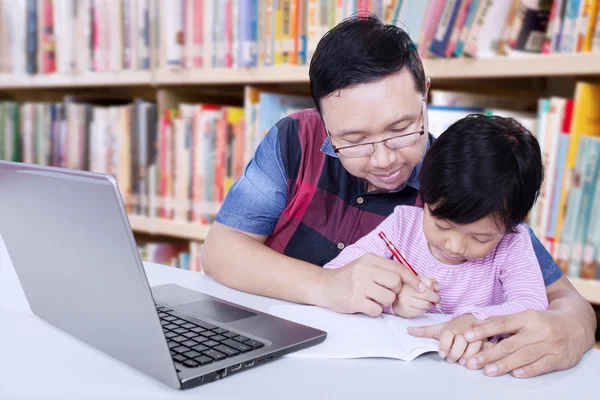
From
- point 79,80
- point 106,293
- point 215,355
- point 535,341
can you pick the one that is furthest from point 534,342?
point 79,80

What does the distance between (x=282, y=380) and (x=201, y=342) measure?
109 millimetres

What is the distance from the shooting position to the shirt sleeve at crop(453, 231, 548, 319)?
0.78 meters

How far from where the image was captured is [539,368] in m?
0.65

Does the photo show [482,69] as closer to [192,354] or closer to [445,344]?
[445,344]

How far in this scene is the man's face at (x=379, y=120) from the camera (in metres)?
0.94

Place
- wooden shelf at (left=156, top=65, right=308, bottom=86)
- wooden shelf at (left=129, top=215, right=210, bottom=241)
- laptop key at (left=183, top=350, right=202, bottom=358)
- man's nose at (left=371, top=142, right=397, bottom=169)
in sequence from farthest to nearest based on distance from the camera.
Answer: wooden shelf at (left=129, top=215, right=210, bottom=241) → wooden shelf at (left=156, top=65, right=308, bottom=86) → man's nose at (left=371, top=142, right=397, bottom=169) → laptop key at (left=183, top=350, right=202, bottom=358)

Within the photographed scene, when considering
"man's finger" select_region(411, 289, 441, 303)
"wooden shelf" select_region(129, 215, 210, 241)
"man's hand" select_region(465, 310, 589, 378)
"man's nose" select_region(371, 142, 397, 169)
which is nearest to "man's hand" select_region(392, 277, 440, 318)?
"man's finger" select_region(411, 289, 441, 303)

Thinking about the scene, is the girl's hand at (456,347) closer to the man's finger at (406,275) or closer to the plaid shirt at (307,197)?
the man's finger at (406,275)

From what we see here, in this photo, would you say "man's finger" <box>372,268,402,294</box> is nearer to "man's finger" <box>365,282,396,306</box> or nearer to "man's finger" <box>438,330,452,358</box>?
"man's finger" <box>365,282,396,306</box>

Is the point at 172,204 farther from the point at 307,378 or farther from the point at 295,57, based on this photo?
the point at 307,378

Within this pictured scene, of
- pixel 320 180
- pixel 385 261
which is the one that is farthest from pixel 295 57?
pixel 385 261

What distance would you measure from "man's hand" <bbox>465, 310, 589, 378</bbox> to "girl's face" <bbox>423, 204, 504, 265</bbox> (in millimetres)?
183

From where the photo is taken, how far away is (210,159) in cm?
188

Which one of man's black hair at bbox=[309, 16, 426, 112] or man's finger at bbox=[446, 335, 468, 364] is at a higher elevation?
man's black hair at bbox=[309, 16, 426, 112]
